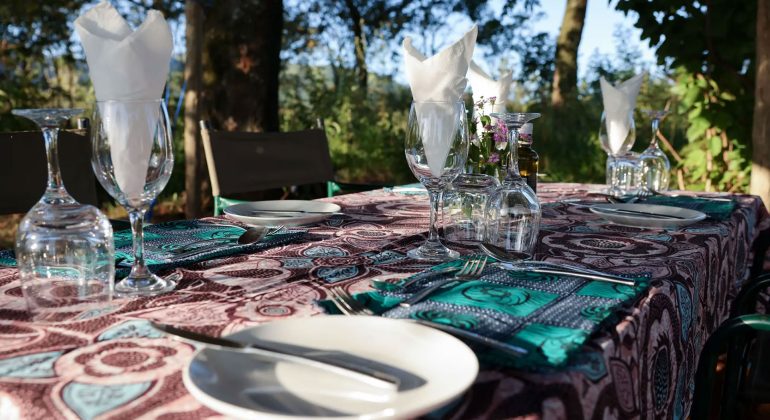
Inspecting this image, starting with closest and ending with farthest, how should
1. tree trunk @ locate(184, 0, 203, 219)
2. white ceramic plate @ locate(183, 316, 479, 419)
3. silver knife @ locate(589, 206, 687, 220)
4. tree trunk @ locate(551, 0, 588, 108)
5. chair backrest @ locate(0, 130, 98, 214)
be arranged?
white ceramic plate @ locate(183, 316, 479, 419) < silver knife @ locate(589, 206, 687, 220) < chair backrest @ locate(0, 130, 98, 214) < tree trunk @ locate(184, 0, 203, 219) < tree trunk @ locate(551, 0, 588, 108)

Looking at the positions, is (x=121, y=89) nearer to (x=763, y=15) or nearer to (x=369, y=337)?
(x=369, y=337)

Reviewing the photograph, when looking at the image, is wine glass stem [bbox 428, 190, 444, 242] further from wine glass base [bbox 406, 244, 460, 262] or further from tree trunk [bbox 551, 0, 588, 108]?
tree trunk [bbox 551, 0, 588, 108]

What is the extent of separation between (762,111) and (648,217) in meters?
2.41

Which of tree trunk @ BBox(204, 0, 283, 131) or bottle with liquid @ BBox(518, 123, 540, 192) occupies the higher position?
tree trunk @ BBox(204, 0, 283, 131)

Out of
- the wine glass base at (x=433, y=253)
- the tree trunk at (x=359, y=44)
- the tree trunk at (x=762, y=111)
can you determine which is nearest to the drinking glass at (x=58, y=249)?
the wine glass base at (x=433, y=253)

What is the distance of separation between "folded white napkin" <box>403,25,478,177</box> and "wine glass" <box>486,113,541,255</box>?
0.36 ft

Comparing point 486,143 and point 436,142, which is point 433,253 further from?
point 486,143

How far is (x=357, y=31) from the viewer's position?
8117mm

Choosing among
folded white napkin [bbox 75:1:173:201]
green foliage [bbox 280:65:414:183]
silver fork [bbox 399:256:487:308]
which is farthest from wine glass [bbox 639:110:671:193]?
green foliage [bbox 280:65:414:183]

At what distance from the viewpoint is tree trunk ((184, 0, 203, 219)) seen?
3.60 m

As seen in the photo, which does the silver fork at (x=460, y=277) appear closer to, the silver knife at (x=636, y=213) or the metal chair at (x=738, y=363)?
the metal chair at (x=738, y=363)

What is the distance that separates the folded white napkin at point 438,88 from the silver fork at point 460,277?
0.16 metres

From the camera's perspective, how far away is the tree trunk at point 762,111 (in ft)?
10.9

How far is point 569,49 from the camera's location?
6816 mm
